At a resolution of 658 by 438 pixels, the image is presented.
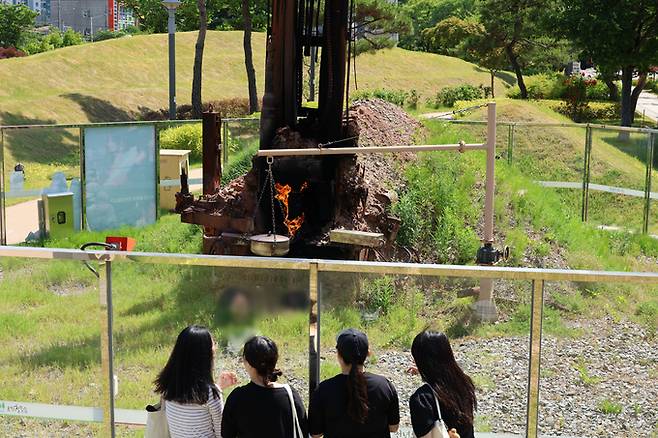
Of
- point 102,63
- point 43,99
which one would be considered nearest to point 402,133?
point 43,99

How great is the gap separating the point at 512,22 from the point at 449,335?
139ft

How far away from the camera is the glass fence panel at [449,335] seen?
5516mm

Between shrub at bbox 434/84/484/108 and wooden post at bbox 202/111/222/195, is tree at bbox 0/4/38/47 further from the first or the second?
wooden post at bbox 202/111/222/195

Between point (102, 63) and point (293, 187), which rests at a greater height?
point (102, 63)

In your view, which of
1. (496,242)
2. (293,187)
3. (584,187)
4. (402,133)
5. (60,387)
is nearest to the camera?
(60,387)

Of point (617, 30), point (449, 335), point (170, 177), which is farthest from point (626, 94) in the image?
point (449, 335)

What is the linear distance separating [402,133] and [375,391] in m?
14.2

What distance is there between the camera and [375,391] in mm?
4988

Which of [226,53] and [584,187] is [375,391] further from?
[226,53]

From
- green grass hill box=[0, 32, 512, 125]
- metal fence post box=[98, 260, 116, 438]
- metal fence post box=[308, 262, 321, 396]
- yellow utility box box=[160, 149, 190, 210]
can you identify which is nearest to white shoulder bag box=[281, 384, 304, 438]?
metal fence post box=[308, 262, 321, 396]

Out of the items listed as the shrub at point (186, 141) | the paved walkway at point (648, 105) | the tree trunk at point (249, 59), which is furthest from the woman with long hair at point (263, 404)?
the paved walkway at point (648, 105)

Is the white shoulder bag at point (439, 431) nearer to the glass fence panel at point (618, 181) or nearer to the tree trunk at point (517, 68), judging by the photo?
the glass fence panel at point (618, 181)

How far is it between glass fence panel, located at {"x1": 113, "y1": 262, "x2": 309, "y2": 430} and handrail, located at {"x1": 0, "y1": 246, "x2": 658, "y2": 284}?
0.29 ft

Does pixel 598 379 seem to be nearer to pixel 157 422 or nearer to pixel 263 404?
pixel 263 404
